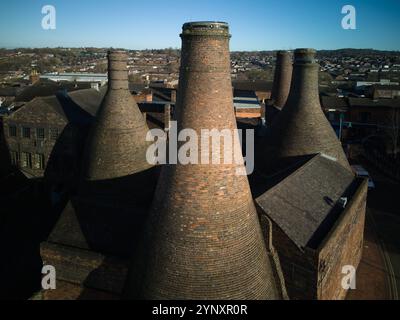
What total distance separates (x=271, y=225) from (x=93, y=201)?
21.5 ft

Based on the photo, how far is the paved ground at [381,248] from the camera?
48.8ft

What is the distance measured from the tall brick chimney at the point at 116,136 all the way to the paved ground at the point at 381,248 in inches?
405

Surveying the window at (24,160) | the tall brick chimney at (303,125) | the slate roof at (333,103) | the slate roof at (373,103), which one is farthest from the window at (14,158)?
the slate roof at (373,103)

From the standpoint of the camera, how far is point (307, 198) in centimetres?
1230

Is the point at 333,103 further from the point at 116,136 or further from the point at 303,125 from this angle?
the point at 116,136

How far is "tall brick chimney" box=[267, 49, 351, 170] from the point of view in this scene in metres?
15.6

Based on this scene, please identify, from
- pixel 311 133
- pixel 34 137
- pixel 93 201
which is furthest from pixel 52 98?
pixel 311 133

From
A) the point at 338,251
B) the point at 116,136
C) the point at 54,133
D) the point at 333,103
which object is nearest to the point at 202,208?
the point at 338,251

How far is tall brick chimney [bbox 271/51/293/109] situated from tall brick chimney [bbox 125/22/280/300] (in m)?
17.3

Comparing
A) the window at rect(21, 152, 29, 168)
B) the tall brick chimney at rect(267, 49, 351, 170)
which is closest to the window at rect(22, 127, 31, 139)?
the window at rect(21, 152, 29, 168)

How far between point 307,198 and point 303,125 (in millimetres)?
4427
